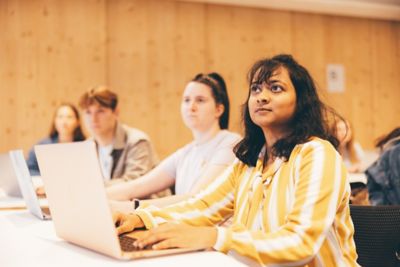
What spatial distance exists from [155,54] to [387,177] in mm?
3933

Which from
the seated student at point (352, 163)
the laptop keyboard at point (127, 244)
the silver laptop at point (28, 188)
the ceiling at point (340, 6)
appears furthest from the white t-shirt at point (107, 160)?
the ceiling at point (340, 6)

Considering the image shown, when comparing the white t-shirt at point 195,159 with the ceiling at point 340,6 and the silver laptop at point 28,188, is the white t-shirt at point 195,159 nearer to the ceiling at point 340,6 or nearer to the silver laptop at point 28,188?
the silver laptop at point 28,188

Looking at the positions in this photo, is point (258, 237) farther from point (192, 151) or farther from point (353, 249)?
point (192, 151)

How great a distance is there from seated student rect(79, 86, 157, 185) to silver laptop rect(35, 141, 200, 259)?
6.05ft

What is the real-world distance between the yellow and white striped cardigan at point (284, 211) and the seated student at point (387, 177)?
97cm

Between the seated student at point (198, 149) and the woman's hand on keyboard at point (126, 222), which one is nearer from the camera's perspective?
the woman's hand on keyboard at point (126, 222)

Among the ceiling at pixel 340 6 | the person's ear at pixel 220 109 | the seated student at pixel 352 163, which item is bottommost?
the seated student at pixel 352 163

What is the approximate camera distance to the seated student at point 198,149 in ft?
7.82

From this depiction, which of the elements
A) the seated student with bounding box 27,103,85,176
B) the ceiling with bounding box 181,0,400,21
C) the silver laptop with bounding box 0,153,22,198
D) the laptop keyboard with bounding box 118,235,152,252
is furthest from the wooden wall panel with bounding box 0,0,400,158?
the laptop keyboard with bounding box 118,235,152,252

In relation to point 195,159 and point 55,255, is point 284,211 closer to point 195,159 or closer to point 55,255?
point 55,255

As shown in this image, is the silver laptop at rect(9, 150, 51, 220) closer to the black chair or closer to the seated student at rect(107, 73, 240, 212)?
the seated student at rect(107, 73, 240, 212)

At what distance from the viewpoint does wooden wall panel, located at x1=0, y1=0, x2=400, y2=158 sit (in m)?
5.38

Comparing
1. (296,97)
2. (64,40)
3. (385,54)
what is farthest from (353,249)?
(385,54)

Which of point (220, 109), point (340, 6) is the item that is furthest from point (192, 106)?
point (340, 6)
